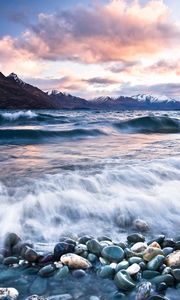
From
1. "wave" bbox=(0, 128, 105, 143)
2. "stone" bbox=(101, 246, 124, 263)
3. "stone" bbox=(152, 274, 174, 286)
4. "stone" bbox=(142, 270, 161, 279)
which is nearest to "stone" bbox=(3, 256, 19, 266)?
"stone" bbox=(101, 246, 124, 263)

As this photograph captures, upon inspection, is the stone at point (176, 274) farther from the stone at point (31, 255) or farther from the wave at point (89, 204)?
the stone at point (31, 255)

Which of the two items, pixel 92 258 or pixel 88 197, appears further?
pixel 88 197

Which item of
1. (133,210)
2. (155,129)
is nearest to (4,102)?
(155,129)

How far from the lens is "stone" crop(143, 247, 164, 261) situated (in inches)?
130

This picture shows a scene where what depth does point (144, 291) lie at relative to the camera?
272cm

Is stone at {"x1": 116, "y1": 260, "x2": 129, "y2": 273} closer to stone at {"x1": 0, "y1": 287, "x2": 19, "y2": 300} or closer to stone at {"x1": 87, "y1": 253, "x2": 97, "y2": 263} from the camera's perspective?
stone at {"x1": 87, "y1": 253, "x2": 97, "y2": 263}

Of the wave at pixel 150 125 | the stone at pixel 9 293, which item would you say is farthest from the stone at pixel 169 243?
the wave at pixel 150 125

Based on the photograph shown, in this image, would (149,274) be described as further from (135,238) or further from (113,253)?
(135,238)

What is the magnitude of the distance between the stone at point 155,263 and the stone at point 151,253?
7cm

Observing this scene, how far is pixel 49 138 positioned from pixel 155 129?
773 cm

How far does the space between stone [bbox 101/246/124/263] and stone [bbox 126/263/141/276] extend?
201mm

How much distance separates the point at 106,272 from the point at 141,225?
128 centimetres

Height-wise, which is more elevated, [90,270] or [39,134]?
[39,134]

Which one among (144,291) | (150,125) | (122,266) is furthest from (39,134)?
(144,291)
